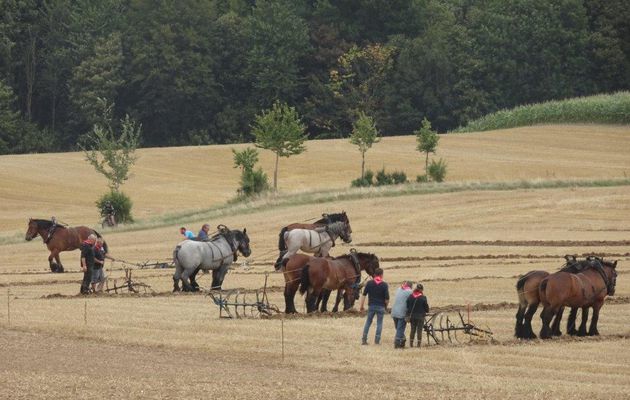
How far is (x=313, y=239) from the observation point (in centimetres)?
4100

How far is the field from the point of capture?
84.9 feet

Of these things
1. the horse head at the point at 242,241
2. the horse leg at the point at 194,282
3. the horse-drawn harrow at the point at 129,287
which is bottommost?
the horse-drawn harrow at the point at 129,287

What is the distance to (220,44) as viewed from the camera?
12362 cm

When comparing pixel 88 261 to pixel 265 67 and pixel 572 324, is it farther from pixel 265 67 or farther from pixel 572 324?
pixel 265 67

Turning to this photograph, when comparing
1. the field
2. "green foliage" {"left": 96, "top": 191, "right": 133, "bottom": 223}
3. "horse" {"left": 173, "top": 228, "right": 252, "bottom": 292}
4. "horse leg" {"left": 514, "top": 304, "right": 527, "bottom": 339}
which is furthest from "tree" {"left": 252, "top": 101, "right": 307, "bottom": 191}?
"horse leg" {"left": 514, "top": 304, "right": 527, "bottom": 339}

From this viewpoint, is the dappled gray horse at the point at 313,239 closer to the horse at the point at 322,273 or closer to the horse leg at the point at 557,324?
the horse at the point at 322,273

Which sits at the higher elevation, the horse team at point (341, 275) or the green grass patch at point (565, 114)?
the green grass patch at point (565, 114)

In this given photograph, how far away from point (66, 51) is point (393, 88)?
86.0 ft

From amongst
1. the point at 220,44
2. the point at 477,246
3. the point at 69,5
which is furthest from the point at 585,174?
the point at 69,5

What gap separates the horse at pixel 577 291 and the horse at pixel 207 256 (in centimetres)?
1099

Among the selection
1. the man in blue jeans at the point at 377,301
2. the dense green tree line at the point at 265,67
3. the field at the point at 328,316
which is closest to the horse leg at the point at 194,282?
the field at the point at 328,316

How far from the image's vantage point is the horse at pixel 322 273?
33.8 metres

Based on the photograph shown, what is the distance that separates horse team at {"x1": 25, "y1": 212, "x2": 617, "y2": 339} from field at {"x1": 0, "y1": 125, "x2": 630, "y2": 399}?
2.26 feet

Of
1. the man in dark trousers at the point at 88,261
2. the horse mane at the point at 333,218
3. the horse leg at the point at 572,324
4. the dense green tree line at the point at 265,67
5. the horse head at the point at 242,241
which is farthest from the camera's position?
the dense green tree line at the point at 265,67
